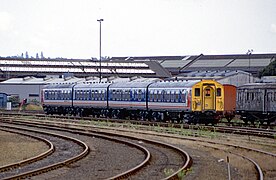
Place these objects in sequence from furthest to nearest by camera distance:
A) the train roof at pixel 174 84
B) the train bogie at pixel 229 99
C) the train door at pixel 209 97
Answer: the train bogie at pixel 229 99 → the train roof at pixel 174 84 → the train door at pixel 209 97

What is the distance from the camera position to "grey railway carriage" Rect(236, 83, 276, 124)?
3631 cm

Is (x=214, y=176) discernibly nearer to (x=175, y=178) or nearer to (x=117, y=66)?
(x=175, y=178)

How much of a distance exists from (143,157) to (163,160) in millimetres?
1043

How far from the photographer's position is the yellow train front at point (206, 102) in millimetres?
35750

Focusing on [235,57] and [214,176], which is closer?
[214,176]

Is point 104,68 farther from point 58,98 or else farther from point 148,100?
point 148,100

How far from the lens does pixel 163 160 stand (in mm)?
18859

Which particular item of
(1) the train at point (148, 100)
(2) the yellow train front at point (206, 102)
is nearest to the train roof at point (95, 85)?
(1) the train at point (148, 100)

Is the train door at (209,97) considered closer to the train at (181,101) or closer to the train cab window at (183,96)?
the train at (181,101)

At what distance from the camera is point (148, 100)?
40.7 m

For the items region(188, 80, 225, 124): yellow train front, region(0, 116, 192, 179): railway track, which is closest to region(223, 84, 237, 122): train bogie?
region(188, 80, 225, 124): yellow train front

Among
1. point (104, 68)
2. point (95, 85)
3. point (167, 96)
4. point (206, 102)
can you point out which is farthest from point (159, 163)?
point (104, 68)

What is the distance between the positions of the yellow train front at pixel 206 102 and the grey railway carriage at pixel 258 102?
7.58ft

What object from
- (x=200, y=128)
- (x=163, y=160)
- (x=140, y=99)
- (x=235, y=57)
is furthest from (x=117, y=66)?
(x=163, y=160)
